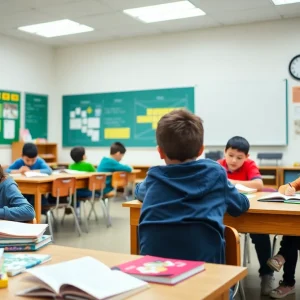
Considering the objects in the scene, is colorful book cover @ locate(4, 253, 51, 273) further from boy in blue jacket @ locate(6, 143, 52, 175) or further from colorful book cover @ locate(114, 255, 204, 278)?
boy in blue jacket @ locate(6, 143, 52, 175)

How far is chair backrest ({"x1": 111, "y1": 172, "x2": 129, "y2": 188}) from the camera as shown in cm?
612

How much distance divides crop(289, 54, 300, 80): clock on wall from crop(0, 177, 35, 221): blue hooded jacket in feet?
18.9

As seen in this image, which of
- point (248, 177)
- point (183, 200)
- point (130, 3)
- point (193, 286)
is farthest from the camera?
point (130, 3)

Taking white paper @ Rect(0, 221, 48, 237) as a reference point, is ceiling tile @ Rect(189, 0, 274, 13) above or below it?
above

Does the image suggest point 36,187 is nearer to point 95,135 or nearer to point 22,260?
point 22,260

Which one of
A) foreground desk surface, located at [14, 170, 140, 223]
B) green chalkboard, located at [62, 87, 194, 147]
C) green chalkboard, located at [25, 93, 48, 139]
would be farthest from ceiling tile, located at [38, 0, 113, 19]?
foreground desk surface, located at [14, 170, 140, 223]

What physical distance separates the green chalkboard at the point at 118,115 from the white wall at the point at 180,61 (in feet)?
0.47

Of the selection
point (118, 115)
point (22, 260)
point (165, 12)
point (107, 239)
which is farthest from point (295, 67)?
point (22, 260)

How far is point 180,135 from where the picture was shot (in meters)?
1.76

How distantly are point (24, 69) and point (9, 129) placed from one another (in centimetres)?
120

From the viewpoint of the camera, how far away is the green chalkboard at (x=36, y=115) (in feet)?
29.3

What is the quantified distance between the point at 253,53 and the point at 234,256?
618 cm

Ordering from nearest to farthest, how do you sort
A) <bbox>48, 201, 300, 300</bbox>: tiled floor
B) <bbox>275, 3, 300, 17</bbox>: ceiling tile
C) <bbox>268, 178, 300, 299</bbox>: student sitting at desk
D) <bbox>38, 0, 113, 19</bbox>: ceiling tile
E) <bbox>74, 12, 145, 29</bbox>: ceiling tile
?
<bbox>268, 178, 300, 299</bbox>: student sitting at desk, <bbox>48, 201, 300, 300</bbox>: tiled floor, <bbox>38, 0, 113, 19</bbox>: ceiling tile, <bbox>275, 3, 300, 17</bbox>: ceiling tile, <bbox>74, 12, 145, 29</bbox>: ceiling tile

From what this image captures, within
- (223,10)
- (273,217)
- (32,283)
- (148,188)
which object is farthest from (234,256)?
(223,10)
